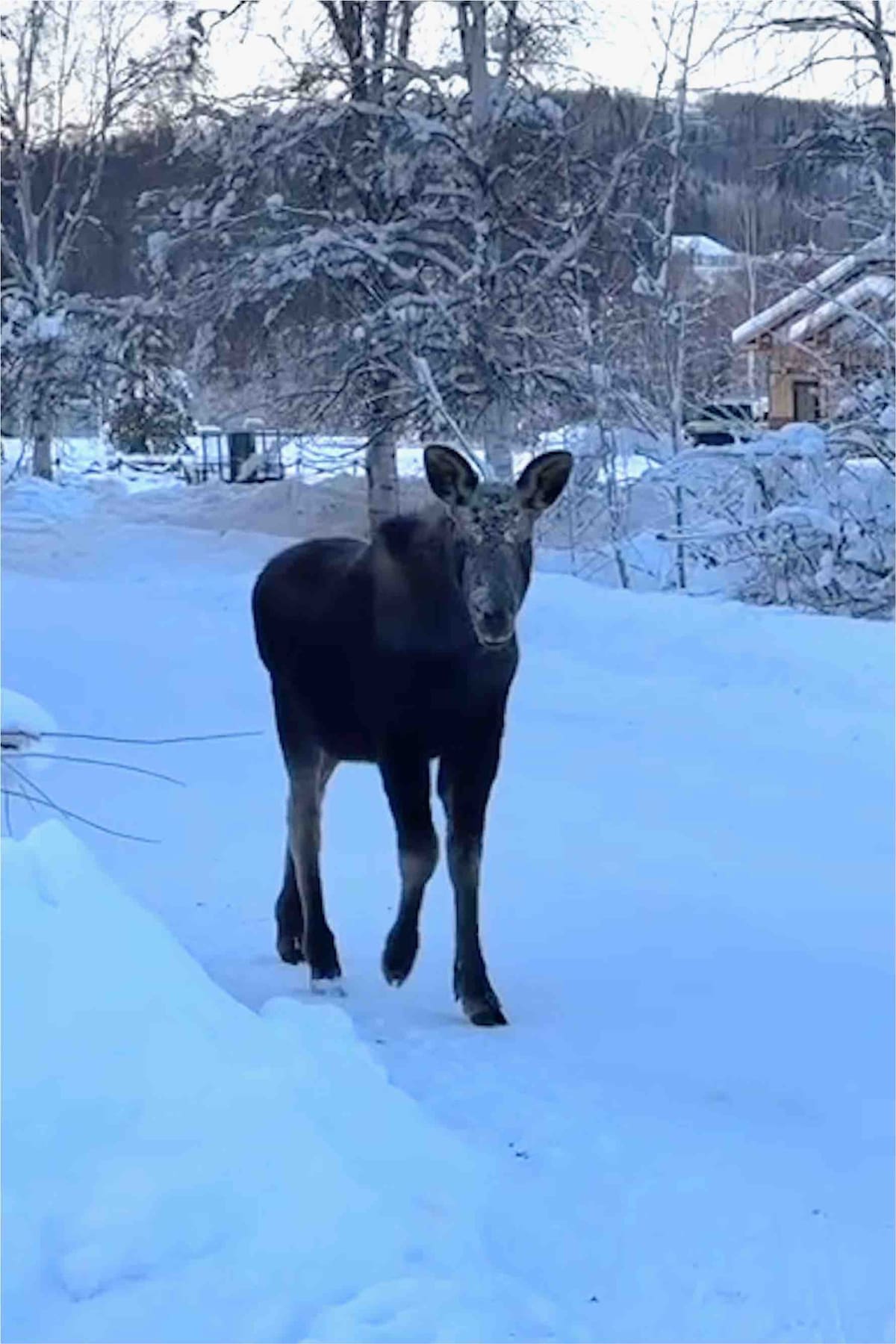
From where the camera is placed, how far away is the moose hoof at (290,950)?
235 inches

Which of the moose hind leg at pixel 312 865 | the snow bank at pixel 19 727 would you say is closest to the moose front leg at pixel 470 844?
the moose hind leg at pixel 312 865

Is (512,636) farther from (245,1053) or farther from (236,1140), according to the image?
(236,1140)

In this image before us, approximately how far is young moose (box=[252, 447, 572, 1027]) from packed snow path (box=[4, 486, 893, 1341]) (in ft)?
0.95

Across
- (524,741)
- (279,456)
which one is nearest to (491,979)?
(524,741)

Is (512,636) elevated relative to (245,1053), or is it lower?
elevated

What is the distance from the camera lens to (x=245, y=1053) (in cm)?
362

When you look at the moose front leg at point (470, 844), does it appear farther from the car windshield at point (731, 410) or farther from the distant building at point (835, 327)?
the car windshield at point (731, 410)

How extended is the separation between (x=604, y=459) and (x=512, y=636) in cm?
1636

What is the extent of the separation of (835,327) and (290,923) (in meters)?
16.1

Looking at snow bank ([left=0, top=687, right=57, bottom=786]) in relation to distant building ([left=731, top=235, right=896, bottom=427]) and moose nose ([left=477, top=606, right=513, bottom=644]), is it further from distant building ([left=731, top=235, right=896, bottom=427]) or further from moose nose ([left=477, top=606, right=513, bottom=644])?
distant building ([left=731, top=235, right=896, bottom=427])

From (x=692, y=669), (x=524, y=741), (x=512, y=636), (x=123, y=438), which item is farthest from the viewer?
(x=123, y=438)

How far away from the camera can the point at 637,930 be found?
6137 mm

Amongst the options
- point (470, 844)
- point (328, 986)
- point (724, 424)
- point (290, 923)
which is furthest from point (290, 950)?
point (724, 424)

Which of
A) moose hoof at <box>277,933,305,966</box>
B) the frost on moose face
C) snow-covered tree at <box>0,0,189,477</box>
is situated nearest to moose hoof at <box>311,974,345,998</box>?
moose hoof at <box>277,933,305,966</box>
